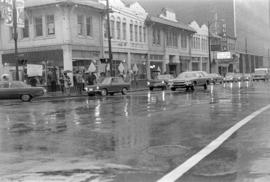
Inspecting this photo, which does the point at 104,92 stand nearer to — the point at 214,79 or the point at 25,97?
the point at 25,97

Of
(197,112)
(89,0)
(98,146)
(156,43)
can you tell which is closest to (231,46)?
(156,43)

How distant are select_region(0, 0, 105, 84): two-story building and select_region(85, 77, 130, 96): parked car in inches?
292

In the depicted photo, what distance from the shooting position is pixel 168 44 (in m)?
59.8

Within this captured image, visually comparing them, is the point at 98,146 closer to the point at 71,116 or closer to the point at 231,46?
the point at 71,116

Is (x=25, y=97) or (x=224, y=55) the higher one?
(x=224, y=55)

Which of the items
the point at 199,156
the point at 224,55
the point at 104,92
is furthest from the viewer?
the point at 224,55

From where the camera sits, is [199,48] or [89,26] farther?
[199,48]

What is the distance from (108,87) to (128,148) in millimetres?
23042

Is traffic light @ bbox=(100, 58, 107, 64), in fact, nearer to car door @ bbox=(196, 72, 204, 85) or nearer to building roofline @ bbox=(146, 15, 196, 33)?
car door @ bbox=(196, 72, 204, 85)

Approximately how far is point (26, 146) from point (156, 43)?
47.1 metres

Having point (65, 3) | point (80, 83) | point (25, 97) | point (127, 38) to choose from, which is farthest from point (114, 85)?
point (127, 38)

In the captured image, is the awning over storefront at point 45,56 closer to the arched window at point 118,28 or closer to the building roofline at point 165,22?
the arched window at point 118,28

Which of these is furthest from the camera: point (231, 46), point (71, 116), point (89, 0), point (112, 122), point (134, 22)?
point (231, 46)

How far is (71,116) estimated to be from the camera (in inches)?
637
